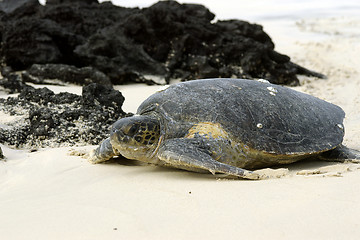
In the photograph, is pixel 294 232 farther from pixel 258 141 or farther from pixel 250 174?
pixel 258 141

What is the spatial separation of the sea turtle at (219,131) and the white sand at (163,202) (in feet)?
0.47

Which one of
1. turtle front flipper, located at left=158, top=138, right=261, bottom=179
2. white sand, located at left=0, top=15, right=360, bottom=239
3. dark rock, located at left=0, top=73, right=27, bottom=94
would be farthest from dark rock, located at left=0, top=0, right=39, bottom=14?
turtle front flipper, located at left=158, top=138, right=261, bottom=179

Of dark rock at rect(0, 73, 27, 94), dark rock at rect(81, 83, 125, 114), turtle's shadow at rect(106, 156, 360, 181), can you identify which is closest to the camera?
turtle's shadow at rect(106, 156, 360, 181)

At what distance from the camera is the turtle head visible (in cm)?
305

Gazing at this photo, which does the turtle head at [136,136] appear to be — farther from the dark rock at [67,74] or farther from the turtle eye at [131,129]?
the dark rock at [67,74]

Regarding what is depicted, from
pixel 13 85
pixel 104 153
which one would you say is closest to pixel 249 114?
pixel 104 153

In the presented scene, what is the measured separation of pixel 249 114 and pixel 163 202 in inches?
47.6

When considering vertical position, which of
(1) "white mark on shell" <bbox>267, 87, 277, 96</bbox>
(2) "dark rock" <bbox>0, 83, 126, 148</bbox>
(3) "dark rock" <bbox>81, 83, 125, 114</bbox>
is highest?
(1) "white mark on shell" <bbox>267, 87, 277, 96</bbox>

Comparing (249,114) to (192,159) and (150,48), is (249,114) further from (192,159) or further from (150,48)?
(150,48)

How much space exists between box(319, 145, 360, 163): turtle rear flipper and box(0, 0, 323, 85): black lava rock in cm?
456

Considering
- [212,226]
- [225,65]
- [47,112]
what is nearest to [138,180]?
[212,226]

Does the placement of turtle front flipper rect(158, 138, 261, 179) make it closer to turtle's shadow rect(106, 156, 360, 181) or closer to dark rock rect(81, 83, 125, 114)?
turtle's shadow rect(106, 156, 360, 181)

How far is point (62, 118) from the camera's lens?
468cm

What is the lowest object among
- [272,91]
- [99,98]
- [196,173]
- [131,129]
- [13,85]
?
[13,85]
